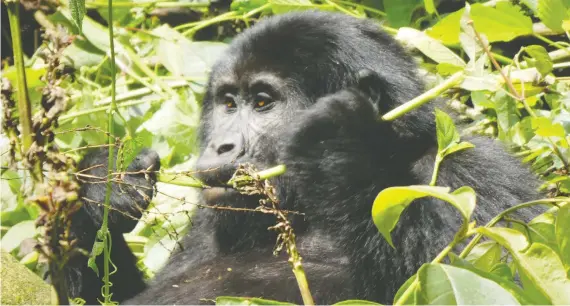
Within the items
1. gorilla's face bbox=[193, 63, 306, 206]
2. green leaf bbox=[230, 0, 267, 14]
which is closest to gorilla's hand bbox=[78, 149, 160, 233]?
gorilla's face bbox=[193, 63, 306, 206]

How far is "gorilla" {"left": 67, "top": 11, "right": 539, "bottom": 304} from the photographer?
2.31 metres

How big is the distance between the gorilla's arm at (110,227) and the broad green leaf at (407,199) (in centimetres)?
173

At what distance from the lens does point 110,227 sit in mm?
3129

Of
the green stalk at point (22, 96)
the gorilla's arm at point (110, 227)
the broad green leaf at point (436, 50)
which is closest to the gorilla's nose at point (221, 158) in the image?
the gorilla's arm at point (110, 227)

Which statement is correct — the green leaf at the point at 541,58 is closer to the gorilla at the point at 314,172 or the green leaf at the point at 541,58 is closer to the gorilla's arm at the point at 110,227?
the gorilla at the point at 314,172

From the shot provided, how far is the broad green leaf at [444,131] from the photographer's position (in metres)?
1.72

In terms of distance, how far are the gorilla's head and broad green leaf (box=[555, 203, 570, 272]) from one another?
1.33 meters

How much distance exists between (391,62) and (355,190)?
74cm

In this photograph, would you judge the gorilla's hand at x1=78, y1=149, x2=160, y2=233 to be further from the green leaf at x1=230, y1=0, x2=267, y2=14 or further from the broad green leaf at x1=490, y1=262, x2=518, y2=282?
the broad green leaf at x1=490, y1=262, x2=518, y2=282

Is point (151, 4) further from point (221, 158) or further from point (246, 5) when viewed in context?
point (221, 158)

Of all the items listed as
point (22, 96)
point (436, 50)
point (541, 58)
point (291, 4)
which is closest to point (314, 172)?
point (436, 50)

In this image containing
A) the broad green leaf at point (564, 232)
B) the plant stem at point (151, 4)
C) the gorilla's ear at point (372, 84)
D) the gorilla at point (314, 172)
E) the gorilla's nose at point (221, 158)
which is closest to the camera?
the broad green leaf at point (564, 232)

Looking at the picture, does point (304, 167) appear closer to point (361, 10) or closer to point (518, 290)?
point (518, 290)

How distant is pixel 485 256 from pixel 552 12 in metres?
1.49
